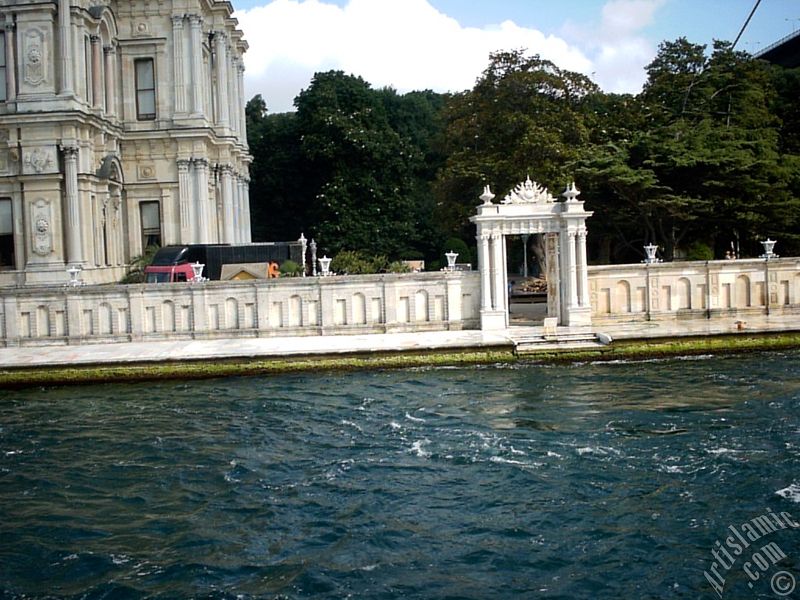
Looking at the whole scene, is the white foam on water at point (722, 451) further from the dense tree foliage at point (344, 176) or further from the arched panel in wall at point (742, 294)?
the dense tree foliage at point (344, 176)

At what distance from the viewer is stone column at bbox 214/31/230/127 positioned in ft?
136

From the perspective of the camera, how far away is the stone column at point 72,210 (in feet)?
104

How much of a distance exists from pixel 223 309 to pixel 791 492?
16.8 m

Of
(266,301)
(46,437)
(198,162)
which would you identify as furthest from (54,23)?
(46,437)

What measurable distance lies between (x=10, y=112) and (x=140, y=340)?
11.2m

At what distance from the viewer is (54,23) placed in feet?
104

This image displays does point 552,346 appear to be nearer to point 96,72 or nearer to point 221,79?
point 96,72

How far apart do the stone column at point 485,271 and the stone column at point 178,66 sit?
16.8m

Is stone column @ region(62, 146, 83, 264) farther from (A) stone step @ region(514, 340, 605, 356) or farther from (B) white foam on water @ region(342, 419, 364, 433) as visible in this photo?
(B) white foam on water @ region(342, 419, 364, 433)

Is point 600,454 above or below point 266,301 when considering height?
below

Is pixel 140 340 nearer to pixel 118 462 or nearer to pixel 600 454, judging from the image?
pixel 118 462

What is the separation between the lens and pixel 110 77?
1420 inches

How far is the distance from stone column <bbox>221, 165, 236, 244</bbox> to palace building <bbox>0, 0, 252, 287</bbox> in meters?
0.06

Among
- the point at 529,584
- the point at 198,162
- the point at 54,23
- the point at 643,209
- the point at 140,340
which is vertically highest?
the point at 54,23
